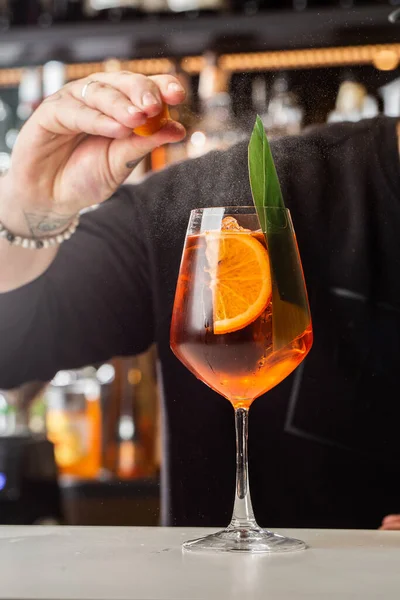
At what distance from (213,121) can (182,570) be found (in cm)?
72

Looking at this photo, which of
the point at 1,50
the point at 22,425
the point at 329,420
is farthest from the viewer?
the point at 1,50

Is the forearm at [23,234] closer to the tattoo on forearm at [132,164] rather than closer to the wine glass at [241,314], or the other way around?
the tattoo on forearm at [132,164]

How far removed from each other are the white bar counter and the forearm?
1.44ft

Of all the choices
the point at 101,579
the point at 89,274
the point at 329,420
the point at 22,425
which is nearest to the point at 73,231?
the point at 89,274

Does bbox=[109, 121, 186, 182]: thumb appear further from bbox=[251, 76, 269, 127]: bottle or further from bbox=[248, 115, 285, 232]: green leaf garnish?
bbox=[248, 115, 285, 232]: green leaf garnish

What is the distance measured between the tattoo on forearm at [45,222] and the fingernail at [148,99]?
0.23m

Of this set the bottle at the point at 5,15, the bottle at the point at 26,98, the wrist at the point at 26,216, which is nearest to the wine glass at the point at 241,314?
A: the wrist at the point at 26,216

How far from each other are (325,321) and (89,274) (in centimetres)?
35

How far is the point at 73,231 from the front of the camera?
1.31 m

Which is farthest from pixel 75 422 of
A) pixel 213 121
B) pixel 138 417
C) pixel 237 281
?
pixel 237 281

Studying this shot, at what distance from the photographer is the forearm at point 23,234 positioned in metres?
1.27

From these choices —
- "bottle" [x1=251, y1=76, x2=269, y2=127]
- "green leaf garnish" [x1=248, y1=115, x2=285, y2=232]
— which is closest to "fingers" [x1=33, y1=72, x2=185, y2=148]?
"bottle" [x1=251, y1=76, x2=269, y2=127]

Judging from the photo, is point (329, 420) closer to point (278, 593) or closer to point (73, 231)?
point (73, 231)

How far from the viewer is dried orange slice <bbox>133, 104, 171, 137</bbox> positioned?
3.97 feet
